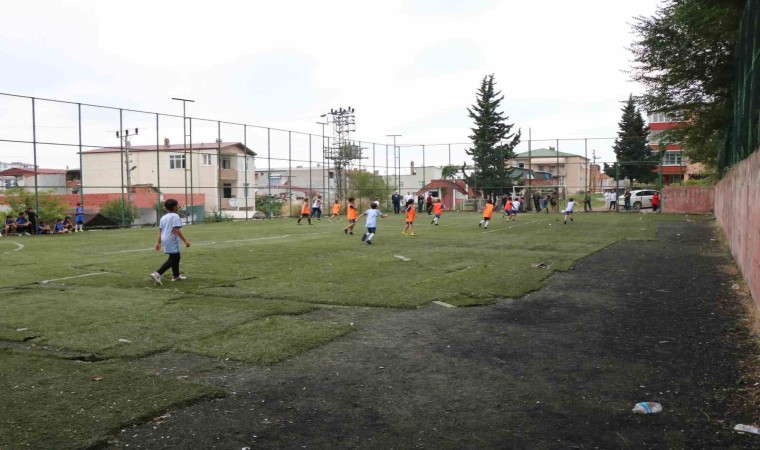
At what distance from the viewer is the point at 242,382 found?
17.5 feet

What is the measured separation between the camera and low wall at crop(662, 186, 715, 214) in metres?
40.9

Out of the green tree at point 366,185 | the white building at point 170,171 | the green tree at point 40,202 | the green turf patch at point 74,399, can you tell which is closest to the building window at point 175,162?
the white building at point 170,171

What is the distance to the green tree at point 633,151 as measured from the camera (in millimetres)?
53062

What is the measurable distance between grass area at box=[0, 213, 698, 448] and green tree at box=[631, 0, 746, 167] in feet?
23.8

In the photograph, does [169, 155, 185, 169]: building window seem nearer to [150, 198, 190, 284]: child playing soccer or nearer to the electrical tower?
the electrical tower

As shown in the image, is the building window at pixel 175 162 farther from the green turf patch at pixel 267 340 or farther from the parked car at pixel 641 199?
the green turf patch at pixel 267 340

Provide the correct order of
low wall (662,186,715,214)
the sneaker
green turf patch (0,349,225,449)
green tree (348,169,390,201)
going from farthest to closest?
green tree (348,169,390,201), low wall (662,186,715,214), the sneaker, green turf patch (0,349,225,449)

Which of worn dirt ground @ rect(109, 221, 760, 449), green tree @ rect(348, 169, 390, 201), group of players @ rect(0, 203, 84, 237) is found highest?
green tree @ rect(348, 169, 390, 201)

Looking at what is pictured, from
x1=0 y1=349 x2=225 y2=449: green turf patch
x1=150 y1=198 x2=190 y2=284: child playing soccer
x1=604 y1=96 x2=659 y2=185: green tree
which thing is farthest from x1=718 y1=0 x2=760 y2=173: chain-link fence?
x1=604 y1=96 x2=659 y2=185: green tree

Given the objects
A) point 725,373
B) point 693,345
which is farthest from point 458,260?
point 725,373

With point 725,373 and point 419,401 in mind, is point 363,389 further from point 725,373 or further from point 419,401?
point 725,373

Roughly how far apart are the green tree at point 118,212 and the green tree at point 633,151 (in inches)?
1412

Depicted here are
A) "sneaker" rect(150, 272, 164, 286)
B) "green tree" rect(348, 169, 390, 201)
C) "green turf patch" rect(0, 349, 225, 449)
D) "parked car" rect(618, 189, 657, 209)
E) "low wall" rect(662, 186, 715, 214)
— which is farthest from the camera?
"green tree" rect(348, 169, 390, 201)

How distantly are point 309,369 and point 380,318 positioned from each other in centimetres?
248
